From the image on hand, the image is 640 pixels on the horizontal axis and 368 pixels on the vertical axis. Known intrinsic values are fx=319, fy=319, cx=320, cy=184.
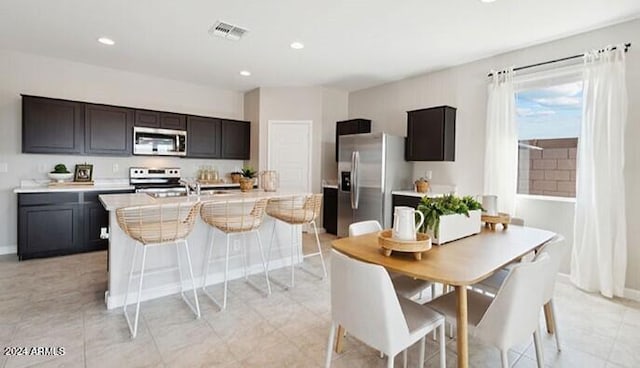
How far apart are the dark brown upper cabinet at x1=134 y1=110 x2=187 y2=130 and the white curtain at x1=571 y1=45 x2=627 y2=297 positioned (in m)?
5.38

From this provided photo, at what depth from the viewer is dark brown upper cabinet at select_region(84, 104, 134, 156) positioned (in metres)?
4.48

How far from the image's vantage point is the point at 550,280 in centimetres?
181

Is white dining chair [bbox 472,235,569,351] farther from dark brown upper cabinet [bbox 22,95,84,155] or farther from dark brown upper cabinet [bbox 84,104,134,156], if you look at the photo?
dark brown upper cabinet [bbox 22,95,84,155]

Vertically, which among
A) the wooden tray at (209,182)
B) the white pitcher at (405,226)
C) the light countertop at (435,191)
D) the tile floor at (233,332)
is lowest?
the tile floor at (233,332)

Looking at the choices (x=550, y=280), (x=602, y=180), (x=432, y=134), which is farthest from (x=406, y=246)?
(x=432, y=134)

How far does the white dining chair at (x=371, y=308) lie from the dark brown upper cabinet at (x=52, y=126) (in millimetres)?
4533

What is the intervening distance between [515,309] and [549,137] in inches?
120

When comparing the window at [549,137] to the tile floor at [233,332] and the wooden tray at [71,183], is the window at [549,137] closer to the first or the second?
the tile floor at [233,332]

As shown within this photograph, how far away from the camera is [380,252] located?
1.80 meters

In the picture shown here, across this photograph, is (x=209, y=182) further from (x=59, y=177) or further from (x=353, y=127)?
(x=353, y=127)

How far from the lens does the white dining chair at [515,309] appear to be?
1.45 meters

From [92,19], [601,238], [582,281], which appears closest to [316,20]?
[92,19]

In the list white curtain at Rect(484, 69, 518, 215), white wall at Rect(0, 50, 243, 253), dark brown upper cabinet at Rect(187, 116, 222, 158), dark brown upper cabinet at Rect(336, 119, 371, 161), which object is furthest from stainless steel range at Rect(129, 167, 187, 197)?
white curtain at Rect(484, 69, 518, 215)

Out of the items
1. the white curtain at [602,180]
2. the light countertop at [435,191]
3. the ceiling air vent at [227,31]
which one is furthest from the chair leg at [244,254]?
the white curtain at [602,180]
